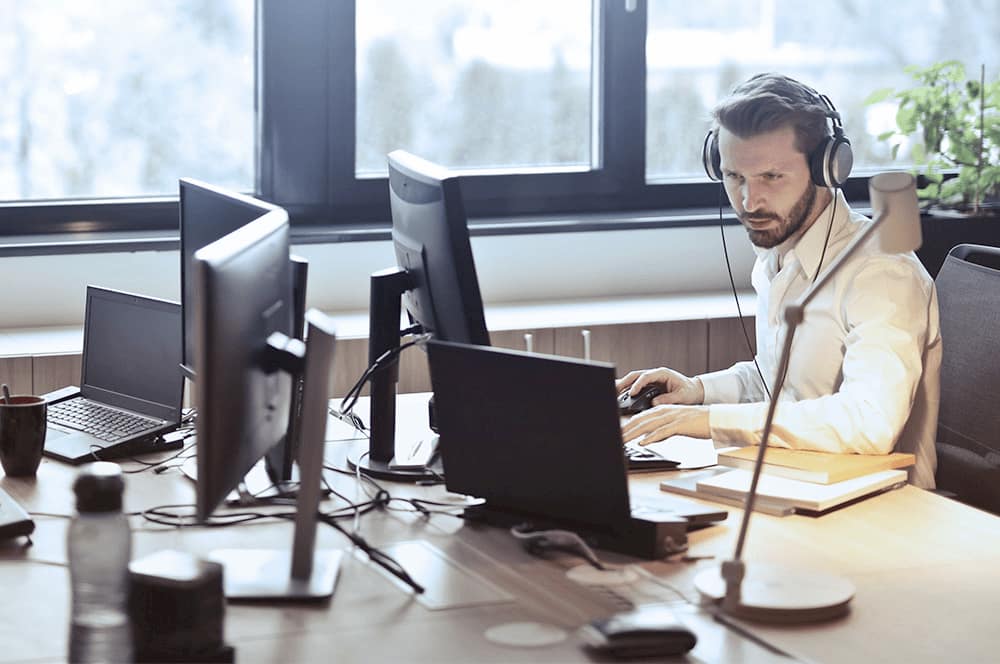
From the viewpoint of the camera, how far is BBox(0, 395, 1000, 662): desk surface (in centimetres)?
133

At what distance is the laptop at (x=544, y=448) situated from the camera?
156 cm

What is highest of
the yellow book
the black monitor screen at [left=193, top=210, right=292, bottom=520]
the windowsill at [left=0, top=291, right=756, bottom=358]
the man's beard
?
the man's beard

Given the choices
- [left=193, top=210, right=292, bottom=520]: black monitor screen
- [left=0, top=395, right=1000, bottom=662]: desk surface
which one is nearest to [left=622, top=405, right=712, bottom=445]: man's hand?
[left=0, top=395, right=1000, bottom=662]: desk surface

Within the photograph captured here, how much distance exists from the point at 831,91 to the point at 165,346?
244cm

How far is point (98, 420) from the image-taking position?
7.22 feet

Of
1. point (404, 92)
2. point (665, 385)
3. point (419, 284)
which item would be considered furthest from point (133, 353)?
point (404, 92)

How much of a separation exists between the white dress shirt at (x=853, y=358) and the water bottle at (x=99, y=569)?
1083 mm

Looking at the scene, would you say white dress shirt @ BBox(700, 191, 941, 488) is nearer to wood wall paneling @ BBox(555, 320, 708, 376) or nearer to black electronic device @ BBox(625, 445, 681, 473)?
black electronic device @ BBox(625, 445, 681, 473)

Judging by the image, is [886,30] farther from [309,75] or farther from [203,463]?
[203,463]

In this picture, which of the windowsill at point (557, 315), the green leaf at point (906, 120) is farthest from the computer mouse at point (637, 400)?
the green leaf at point (906, 120)

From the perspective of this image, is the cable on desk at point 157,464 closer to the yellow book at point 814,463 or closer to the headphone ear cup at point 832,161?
the yellow book at point 814,463

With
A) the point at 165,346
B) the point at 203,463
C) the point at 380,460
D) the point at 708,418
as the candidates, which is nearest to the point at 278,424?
the point at 203,463

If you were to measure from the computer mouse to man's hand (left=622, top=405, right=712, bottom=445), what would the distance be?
0.60 feet

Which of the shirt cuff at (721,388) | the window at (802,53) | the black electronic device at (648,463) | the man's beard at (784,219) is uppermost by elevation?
the window at (802,53)
